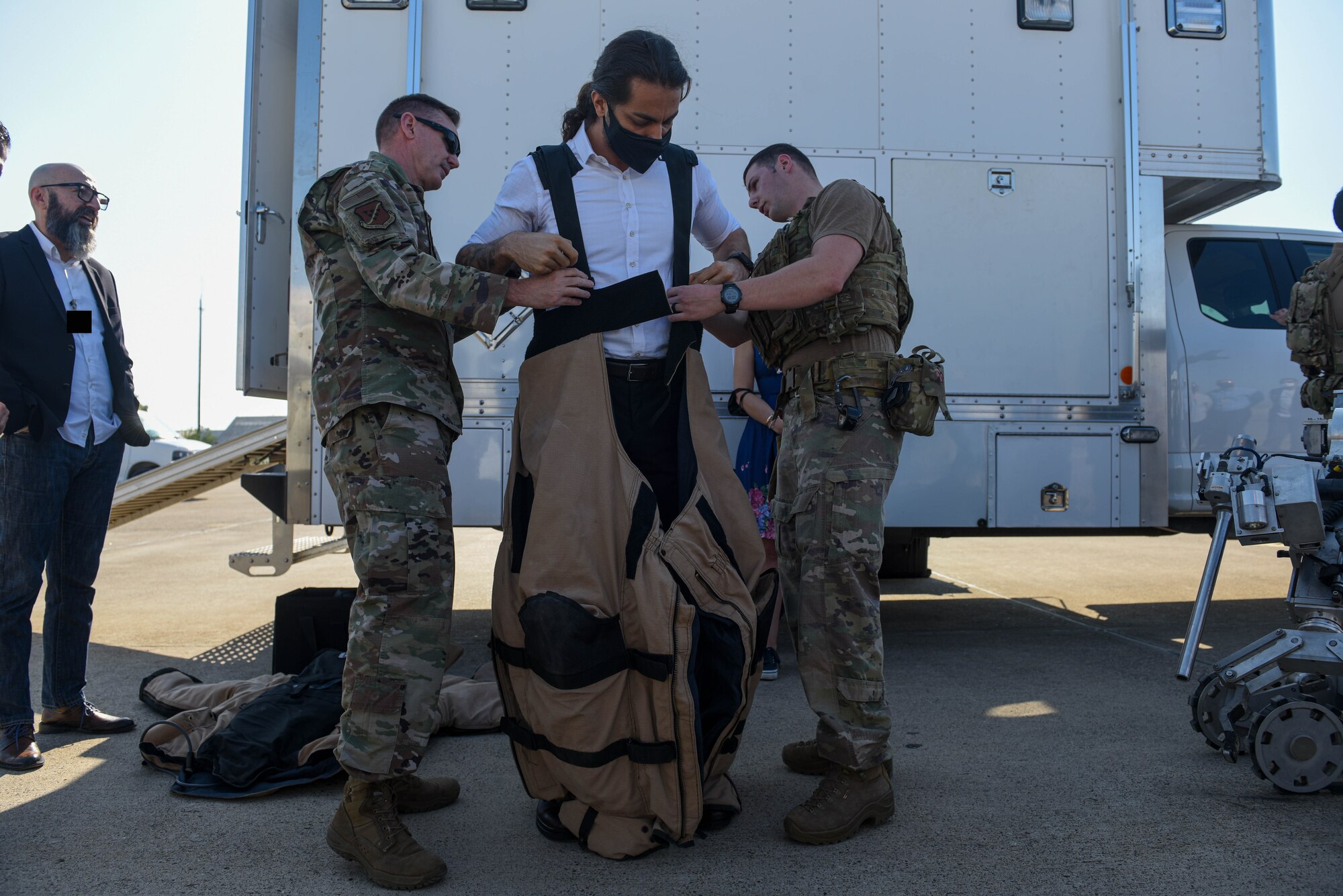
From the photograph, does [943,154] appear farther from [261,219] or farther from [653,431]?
[261,219]

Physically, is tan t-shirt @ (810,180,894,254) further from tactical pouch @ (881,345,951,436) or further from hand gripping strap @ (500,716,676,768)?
hand gripping strap @ (500,716,676,768)

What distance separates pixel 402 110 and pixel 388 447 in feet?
3.07

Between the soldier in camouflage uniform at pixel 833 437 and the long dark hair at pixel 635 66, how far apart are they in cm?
51

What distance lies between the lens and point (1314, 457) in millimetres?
3039

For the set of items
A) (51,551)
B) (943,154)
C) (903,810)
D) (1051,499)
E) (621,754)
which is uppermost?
(943,154)

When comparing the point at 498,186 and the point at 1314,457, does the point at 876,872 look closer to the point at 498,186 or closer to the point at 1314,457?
the point at 1314,457

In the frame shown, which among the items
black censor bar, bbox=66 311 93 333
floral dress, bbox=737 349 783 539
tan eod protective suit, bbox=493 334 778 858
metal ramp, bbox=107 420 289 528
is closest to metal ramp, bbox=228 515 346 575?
metal ramp, bbox=107 420 289 528

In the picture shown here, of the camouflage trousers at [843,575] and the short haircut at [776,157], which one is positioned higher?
the short haircut at [776,157]

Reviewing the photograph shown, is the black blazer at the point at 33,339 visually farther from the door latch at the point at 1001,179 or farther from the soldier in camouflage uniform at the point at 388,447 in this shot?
the door latch at the point at 1001,179

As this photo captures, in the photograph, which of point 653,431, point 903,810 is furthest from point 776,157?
point 903,810

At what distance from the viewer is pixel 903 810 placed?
2.52 m

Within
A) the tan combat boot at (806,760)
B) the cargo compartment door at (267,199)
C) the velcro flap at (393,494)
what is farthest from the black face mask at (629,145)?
the cargo compartment door at (267,199)

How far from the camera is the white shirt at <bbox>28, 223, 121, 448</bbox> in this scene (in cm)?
317

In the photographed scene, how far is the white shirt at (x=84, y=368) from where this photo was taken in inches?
125
